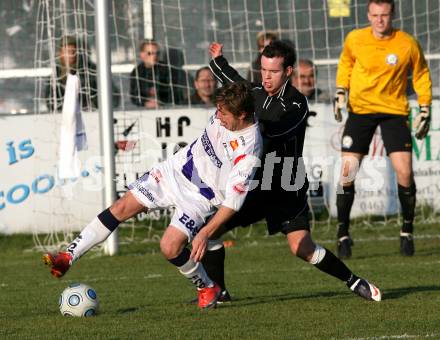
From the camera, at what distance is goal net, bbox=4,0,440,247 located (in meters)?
13.4

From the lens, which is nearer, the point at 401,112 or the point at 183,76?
the point at 401,112

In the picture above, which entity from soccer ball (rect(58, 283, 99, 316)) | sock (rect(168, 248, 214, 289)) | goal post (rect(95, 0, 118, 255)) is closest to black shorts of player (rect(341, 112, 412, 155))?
goal post (rect(95, 0, 118, 255))

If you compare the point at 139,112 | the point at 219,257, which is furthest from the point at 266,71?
the point at 139,112

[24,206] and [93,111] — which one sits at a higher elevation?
[93,111]

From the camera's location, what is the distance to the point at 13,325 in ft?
23.1

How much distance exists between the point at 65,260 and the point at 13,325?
547 millimetres

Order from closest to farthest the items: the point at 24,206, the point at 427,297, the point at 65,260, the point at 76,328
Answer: the point at 76,328
the point at 65,260
the point at 427,297
the point at 24,206

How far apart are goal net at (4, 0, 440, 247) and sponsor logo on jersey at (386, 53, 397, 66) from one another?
308cm

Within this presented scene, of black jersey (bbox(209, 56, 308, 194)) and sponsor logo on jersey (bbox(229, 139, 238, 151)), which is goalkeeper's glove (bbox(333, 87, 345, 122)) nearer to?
black jersey (bbox(209, 56, 308, 194))

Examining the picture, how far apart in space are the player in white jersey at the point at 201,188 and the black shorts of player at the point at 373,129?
3486 millimetres

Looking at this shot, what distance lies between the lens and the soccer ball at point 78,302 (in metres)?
7.31

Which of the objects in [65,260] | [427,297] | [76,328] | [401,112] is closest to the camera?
[76,328]

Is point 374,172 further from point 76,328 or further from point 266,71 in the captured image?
point 76,328

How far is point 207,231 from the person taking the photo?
22.6 ft
